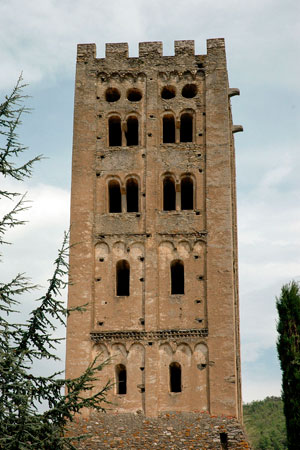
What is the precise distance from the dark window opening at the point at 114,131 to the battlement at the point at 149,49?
2.05m

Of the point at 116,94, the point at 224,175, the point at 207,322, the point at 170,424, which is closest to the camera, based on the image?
the point at 170,424

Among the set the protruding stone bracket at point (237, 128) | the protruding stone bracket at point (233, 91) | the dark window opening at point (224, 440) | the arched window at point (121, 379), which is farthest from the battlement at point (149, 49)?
the dark window opening at point (224, 440)

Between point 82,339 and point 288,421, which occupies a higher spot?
point 82,339

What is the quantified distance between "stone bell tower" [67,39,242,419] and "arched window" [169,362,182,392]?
1.2 inches

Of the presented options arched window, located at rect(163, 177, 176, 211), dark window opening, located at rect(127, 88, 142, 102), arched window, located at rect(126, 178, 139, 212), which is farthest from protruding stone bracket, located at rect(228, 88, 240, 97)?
arched window, located at rect(126, 178, 139, 212)

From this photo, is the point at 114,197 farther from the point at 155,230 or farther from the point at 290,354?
the point at 290,354

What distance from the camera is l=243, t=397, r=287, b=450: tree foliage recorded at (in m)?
37.3

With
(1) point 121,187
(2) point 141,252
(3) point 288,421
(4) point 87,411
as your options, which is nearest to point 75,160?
(1) point 121,187

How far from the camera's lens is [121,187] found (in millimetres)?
23078

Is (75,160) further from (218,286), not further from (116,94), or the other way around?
(218,286)

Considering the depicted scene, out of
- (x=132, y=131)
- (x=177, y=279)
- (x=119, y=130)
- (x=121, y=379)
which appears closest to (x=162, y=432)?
(x=121, y=379)

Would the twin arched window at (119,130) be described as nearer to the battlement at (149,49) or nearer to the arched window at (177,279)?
the battlement at (149,49)

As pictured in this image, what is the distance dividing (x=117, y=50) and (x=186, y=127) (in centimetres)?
318

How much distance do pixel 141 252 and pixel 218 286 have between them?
2.30 metres
